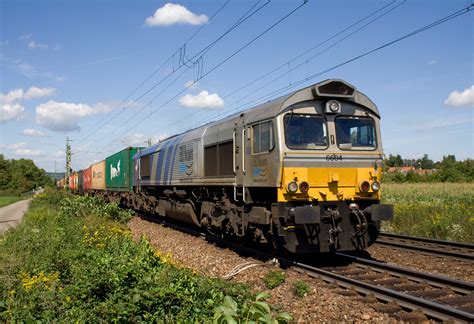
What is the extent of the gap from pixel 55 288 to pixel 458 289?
6552 millimetres

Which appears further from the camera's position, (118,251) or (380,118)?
(380,118)

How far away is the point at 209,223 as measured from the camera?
1395 centimetres

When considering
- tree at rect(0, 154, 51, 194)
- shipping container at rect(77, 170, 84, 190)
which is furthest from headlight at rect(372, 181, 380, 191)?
tree at rect(0, 154, 51, 194)

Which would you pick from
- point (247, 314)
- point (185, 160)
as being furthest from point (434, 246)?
point (247, 314)

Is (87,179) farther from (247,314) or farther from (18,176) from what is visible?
(18,176)

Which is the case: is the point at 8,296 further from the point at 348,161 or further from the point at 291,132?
the point at 348,161

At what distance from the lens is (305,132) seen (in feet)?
32.7

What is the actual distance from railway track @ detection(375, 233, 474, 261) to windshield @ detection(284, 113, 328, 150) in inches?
155

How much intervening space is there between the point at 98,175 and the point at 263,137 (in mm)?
29353

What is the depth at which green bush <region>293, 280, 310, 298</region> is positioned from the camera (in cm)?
775

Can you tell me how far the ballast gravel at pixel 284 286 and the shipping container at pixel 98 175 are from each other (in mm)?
21302

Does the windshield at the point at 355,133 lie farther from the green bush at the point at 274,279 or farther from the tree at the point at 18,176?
the tree at the point at 18,176

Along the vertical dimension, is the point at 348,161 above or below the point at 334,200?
above

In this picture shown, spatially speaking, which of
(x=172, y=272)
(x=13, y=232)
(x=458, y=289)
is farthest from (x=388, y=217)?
(x=13, y=232)
